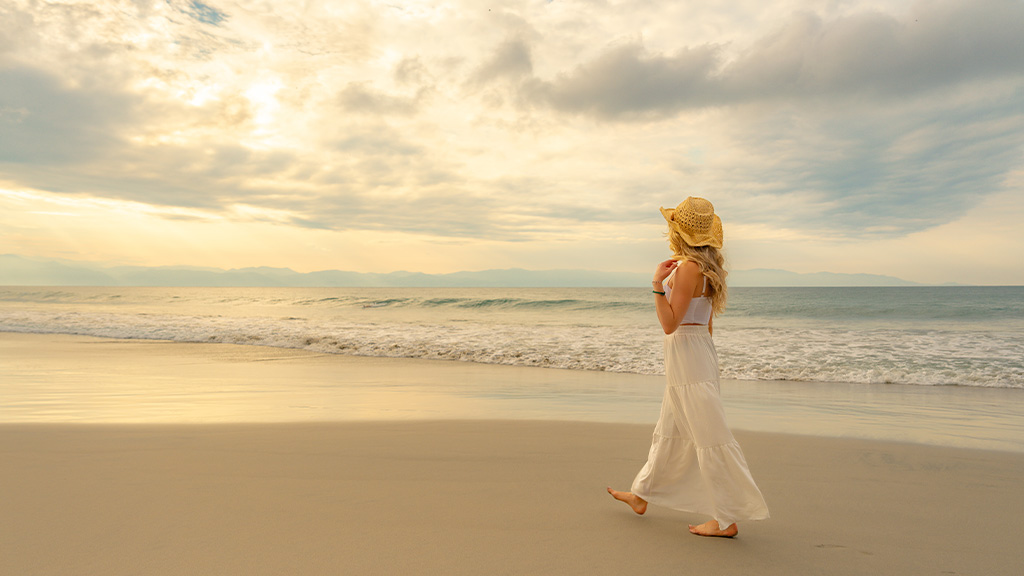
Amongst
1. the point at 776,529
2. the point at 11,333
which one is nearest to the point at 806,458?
the point at 776,529

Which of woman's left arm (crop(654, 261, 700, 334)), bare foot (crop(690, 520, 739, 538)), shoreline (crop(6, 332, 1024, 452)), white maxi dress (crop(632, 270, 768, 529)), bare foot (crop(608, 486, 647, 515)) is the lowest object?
shoreline (crop(6, 332, 1024, 452))

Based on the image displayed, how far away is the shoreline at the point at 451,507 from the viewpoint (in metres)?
3.19

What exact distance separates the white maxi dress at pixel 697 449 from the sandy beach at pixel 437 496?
0.92ft

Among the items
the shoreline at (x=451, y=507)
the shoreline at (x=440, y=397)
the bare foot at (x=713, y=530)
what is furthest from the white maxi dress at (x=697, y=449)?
the shoreline at (x=440, y=397)

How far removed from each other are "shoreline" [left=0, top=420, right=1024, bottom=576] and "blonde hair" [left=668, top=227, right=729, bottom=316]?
153cm

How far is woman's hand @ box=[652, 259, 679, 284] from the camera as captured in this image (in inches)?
132

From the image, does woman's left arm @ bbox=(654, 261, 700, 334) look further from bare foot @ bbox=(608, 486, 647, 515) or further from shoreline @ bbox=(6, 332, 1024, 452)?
shoreline @ bbox=(6, 332, 1024, 452)

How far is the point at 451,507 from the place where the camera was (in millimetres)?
3967

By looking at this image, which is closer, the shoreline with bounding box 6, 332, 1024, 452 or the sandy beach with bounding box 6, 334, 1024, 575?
the sandy beach with bounding box 6, 334, 1024, 575

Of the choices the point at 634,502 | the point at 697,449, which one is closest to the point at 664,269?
the point at 697,449

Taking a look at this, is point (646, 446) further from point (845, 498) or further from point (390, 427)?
point (390, 427)

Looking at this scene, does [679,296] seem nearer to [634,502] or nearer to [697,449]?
[697,449]

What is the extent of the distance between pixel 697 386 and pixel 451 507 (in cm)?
193

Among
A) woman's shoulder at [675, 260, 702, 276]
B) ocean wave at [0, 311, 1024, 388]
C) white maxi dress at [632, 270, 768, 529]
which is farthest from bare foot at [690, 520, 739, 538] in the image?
ocean wave at [0, 311, 1024, 388]
